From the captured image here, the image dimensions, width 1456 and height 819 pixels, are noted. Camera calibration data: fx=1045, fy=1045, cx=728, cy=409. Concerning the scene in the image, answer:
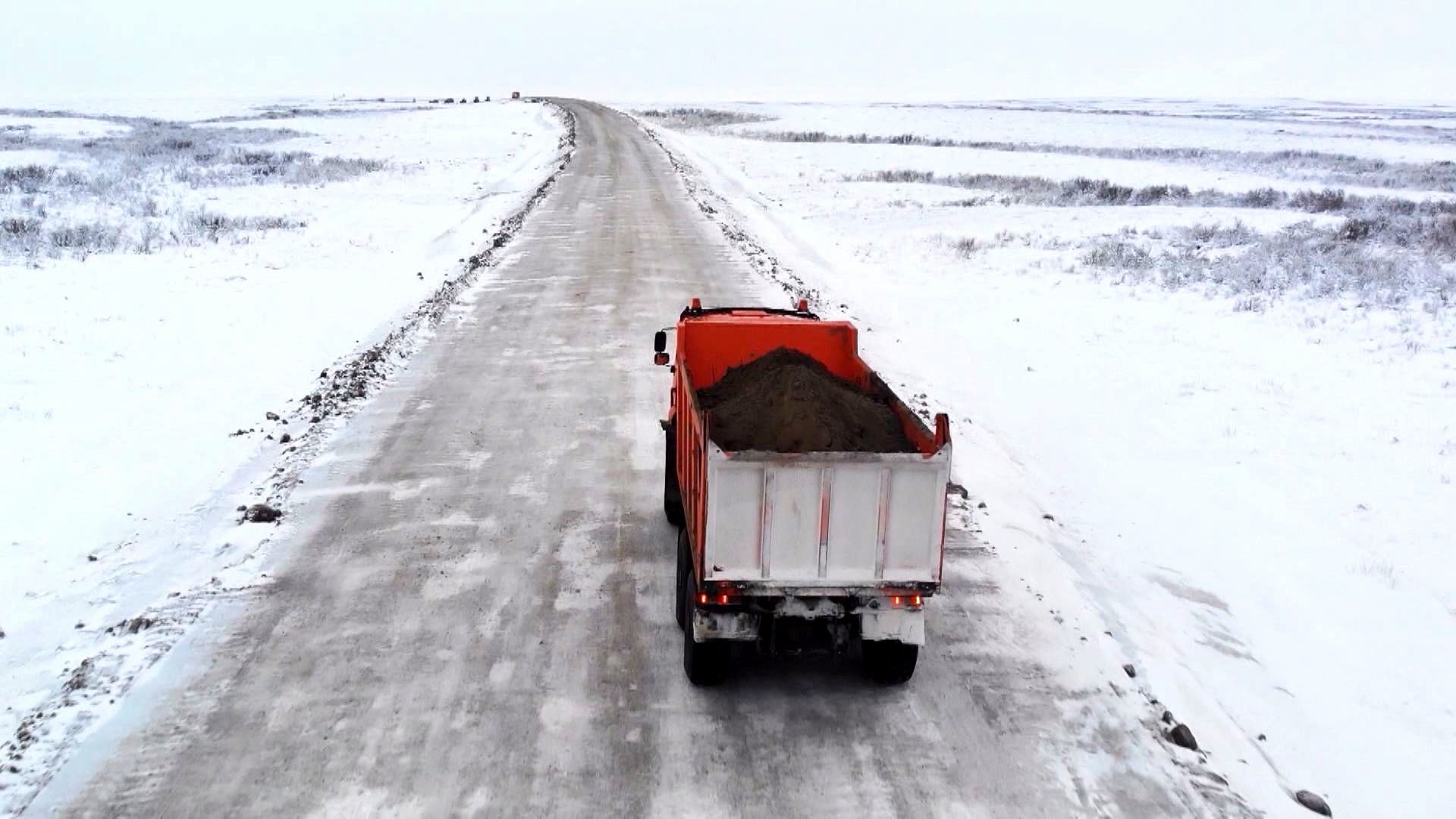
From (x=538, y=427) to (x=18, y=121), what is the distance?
8926cm

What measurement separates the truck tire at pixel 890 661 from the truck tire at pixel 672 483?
7.79 feet

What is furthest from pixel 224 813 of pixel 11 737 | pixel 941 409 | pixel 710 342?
pixel 941 409

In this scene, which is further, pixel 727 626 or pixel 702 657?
pixel 702 657

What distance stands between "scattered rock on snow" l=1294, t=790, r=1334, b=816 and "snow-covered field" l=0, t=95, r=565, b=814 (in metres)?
7.21

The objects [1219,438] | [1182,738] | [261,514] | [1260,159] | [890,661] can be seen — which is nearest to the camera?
[1182,738]

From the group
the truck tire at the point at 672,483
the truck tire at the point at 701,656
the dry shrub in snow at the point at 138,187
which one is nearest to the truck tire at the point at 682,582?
the truck tire at the point at 701,656

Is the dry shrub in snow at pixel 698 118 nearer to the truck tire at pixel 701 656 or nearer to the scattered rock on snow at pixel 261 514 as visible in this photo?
the scattered rock on snow at pixel 261 514

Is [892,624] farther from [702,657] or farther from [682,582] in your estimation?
[682,582]

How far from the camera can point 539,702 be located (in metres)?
6.69

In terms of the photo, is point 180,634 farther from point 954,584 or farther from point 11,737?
point 954,584

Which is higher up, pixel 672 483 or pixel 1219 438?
pixel 672 483

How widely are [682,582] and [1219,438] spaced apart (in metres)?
8.25

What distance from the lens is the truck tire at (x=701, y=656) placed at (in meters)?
6.70

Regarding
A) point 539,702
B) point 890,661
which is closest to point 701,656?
point 539,702
